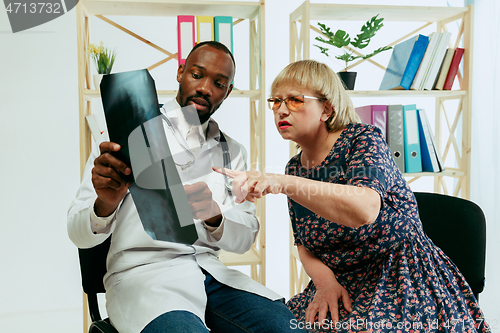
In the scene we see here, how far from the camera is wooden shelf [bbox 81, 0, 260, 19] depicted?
1.66 meters

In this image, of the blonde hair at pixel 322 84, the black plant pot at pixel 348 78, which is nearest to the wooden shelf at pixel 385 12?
the black plant pot at pixel 348 78

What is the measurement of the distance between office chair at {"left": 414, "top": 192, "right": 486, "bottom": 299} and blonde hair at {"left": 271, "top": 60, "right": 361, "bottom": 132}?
1.39ft

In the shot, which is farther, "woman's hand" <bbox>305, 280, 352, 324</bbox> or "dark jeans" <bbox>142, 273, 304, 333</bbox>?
"woman's hand" <bbox>305, 280, 352, 324</bbox>

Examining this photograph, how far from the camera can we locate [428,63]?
1.90 m

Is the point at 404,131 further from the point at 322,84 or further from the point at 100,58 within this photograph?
the point at 100,58

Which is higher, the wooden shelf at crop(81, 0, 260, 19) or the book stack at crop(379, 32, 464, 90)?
the wooden shelf at crop(81, 0, 260, 19)

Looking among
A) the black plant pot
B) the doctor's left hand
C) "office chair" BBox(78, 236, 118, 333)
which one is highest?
the black plant pot

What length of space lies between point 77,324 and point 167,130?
68.3 inches

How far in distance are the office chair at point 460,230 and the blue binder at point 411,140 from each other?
642mm

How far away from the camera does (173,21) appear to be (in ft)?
6.95

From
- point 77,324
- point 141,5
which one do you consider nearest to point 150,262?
point 141,5

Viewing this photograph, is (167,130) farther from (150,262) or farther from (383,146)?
(383,146)

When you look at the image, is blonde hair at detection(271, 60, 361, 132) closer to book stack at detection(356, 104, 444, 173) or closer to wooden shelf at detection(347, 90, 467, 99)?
wooden shelf at detection(347, 90, 467, 99)

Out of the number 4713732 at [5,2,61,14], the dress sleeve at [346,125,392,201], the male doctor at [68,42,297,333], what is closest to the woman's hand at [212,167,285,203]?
the male doctor at [68,42,297,333]
